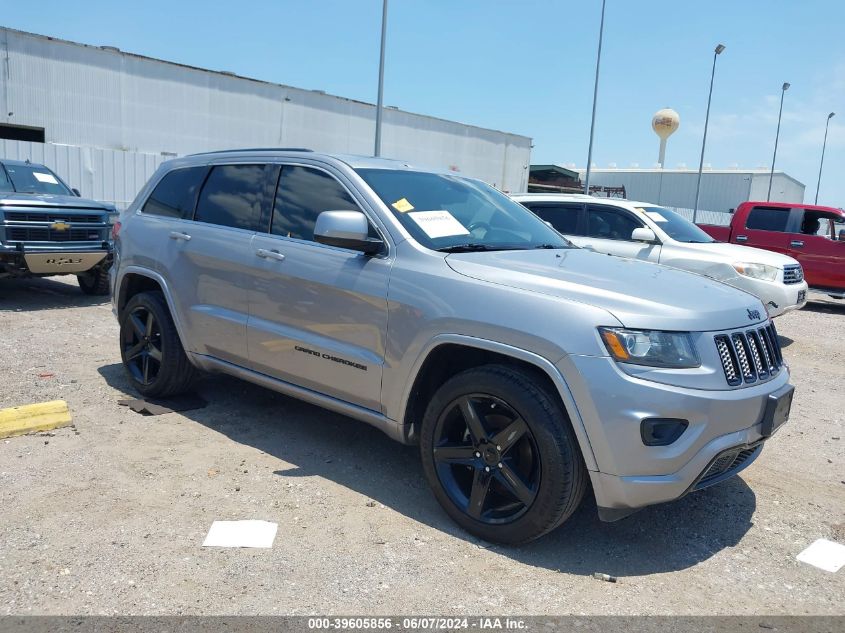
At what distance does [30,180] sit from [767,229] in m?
12.3

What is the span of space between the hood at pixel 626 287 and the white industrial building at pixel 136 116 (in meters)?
18.4

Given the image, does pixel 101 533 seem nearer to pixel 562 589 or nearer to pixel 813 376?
pixel 562 589

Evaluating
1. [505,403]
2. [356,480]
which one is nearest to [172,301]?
[356,480]

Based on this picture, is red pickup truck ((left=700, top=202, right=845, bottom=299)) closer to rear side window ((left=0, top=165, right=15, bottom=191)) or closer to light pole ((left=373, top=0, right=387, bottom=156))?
light pole ((left=373, top=0, right=387, bottom=156))

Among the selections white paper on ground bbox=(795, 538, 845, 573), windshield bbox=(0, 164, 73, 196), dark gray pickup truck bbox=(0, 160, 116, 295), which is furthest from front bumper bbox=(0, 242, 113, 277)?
white paper on ground bbox=(795, 538, 845, 573)

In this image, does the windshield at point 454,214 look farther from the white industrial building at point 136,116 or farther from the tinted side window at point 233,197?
the white industrial building at point 136,116

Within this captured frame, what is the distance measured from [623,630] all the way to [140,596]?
194 centimetres

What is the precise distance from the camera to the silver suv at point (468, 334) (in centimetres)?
305

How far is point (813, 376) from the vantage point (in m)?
7.53

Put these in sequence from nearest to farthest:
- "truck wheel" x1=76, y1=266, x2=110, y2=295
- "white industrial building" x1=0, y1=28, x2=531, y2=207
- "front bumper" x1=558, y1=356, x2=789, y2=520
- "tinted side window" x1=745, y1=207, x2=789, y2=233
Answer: "front bumper" x1=558, y1=356, x2=789, y2=520, "truck wheel" x1=76, y1=266, x2=110, y2=295, "tinted side window" x1=745, y1=207, x2=789, y2=233, "white industrial building" x1=0, y1=28, x2=531, y2=207

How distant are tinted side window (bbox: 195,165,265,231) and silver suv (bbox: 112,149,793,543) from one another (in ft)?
0.05

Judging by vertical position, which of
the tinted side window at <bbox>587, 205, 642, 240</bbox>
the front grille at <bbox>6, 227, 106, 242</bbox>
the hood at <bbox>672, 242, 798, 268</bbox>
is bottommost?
the front grille at <bbox>6, 227, 106, 242</bbox>

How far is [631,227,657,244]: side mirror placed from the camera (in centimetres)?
910

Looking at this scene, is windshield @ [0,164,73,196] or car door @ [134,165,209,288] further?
windshield @ [0,164,73,196]
